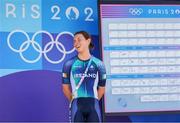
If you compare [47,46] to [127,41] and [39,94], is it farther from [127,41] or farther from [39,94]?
[127,41]

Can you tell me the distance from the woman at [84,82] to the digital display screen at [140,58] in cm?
34

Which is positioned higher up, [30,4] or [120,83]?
[30,4]

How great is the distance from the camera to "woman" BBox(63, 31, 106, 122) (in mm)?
3744

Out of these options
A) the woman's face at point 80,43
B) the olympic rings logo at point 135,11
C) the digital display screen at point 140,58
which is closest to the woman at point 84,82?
the woman's face at point 80,43

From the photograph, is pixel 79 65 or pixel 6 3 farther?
pixel 6 3

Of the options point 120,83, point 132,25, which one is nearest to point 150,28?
point 132,25

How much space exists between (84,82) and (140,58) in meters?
0.78

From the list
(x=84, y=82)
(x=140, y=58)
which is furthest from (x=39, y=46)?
(x=140, y=58)

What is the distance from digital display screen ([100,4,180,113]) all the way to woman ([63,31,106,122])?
336mm

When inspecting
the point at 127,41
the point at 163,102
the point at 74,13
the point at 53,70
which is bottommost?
the point at 163,102

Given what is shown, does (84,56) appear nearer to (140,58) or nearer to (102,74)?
(102,74)

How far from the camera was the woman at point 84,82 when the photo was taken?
3744mm

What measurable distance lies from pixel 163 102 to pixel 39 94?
Answer: 1229 mm

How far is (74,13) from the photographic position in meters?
4.33
